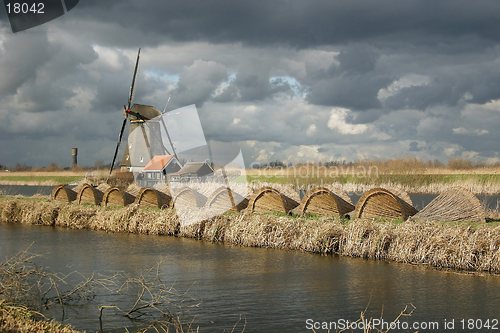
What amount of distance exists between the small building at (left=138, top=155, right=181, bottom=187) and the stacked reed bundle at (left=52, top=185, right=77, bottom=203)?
21469 mm

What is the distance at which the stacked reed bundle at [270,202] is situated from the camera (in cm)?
2094

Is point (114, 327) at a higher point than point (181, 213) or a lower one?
lower

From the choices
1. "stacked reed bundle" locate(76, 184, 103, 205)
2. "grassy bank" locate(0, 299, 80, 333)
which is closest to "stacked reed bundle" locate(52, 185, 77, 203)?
"stacked reed bundle" locate(76, 184, 103, 205)

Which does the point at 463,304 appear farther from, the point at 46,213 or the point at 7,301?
the point at 46,213

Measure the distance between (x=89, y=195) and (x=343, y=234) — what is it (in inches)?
659

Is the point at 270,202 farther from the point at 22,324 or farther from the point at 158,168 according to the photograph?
the point at 158,168

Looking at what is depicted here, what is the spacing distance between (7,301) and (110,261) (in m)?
6.94

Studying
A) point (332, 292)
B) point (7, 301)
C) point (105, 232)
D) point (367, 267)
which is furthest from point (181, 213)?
point (7, 301)

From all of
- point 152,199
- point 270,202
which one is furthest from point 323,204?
point 152,199

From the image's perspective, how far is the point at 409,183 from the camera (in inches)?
1711

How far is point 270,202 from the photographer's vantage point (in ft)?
69.6

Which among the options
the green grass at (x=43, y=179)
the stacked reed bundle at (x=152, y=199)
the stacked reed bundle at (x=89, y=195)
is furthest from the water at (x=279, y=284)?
the green grass at (x=43, y=179)

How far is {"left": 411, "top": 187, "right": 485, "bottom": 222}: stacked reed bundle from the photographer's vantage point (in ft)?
55.2

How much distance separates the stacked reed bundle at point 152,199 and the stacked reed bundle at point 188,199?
1342mm
